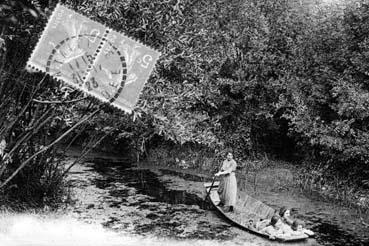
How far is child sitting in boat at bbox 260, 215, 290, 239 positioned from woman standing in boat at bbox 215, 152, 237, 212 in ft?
7.64

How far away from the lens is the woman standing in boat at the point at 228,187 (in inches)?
576

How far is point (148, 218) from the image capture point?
1420 centimetres

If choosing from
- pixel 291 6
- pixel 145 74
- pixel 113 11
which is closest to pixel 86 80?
pixel 145 74

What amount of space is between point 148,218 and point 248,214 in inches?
121

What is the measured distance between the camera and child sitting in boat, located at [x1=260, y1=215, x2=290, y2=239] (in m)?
12.0

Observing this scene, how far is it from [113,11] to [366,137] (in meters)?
10.6

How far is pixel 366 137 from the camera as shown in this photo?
54.2 feet

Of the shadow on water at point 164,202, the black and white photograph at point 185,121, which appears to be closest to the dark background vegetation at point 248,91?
the black and white photograph at point 185,121

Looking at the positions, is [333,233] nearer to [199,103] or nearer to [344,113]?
[344,113]

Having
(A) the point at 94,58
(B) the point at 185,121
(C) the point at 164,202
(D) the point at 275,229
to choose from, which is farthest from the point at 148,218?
(A) the point at 94,58

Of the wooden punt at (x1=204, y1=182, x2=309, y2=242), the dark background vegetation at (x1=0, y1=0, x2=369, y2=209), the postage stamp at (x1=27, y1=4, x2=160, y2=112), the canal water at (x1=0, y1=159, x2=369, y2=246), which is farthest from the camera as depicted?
the wooden punt at (x1=204, y1=182, x2=309, y2=242)

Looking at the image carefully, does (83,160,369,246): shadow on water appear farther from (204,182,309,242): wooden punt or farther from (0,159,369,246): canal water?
(204,182,309,242): wooden punt

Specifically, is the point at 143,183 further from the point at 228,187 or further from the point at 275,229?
the point at 275,229

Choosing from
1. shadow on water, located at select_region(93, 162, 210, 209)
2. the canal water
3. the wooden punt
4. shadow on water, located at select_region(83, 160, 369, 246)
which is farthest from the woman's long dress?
shadow on water, located at select_region(93, 162, 210, 209)
